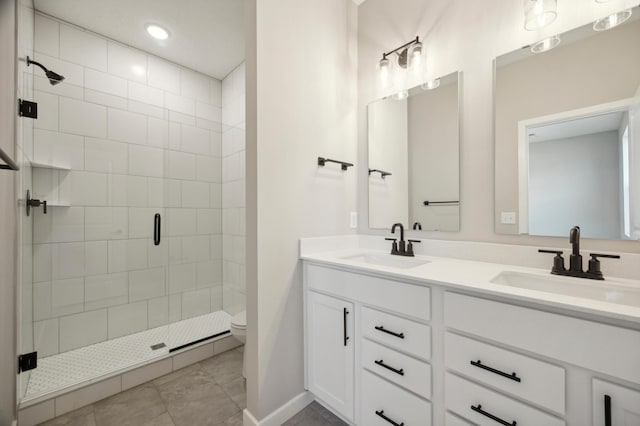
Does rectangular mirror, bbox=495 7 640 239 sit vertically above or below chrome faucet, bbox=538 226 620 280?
above

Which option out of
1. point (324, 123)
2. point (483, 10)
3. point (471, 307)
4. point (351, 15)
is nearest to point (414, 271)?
point (471, 307)

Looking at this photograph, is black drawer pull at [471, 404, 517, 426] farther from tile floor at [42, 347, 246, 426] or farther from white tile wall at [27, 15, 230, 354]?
white tile wall at [27, 15, 230, 354]

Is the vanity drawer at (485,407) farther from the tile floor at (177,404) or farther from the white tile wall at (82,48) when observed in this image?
the white tile wall at (82,48)

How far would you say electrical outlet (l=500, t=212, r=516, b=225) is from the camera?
1.33m

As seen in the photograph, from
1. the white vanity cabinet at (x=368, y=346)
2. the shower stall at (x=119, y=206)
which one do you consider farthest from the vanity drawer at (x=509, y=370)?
the shower stall at (x=119, y=206)

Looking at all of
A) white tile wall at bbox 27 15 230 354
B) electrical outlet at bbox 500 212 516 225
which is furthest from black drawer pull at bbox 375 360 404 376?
white tile wall at bbox 27 15 230 354

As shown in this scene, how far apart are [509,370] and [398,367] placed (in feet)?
1.42

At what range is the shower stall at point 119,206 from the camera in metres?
1.88

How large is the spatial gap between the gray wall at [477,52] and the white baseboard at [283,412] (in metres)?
1.26

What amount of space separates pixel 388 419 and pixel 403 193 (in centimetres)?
127

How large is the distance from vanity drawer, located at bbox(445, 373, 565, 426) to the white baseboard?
0.90m

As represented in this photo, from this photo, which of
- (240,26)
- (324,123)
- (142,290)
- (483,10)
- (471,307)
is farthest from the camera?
(142,290)

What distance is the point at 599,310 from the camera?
27.8 inches

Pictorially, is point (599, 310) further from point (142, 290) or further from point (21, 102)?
point (142, 290)
